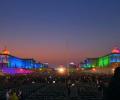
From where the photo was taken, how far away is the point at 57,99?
24938 mm

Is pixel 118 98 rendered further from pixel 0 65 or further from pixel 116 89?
pixel 0 65

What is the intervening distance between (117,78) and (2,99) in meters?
15.7

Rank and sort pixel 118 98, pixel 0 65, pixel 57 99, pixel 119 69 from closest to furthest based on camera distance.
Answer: pixel 118 98 → pixel 119 69 → pixel 57 99 → pixel 0 65

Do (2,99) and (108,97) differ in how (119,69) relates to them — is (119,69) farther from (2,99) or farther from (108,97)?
(2,99)

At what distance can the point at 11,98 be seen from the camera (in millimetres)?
16047

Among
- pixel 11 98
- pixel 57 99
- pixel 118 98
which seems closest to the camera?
pixel 118 98

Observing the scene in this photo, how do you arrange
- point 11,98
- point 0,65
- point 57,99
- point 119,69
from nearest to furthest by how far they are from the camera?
1. point 119,69
2. point 11,98
3. point 57,99
4. point 0,65

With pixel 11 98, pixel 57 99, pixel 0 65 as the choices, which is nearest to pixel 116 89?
pixel 11 98

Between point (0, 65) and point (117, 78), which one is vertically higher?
point (0, 65)

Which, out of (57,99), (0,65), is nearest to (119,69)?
(57,99)

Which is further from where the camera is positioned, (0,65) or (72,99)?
(0,65)

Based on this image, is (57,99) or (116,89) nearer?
(116,89)

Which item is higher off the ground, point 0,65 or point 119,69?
point 0,65

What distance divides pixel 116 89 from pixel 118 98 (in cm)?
19
